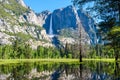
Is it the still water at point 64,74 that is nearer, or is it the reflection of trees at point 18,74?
the reflection of trees at point 18,74

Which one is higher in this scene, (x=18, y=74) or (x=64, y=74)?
(x=18, y=74)

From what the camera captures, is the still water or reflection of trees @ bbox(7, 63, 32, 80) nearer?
reflection of trees @ bbox(7, 63, 32, 80)

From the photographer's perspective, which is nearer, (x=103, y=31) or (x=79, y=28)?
(x=103, y=31)

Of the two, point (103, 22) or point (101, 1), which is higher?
point (101, 1)

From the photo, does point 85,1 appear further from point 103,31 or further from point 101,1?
point 103,31

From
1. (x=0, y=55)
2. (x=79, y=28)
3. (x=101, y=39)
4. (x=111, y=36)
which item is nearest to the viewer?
(x=111, y=36)

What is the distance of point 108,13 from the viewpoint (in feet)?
56.7

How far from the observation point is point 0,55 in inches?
7677

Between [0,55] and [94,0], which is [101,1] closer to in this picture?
[94,0]

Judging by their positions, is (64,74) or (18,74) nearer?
(18,74)

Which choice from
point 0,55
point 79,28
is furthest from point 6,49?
point 79,28

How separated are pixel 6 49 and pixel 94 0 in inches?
7251

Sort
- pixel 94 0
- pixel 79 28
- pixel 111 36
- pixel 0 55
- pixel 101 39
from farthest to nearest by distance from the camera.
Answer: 1. pixel 0 55
2. pixel 79 28
3. pixel 101 39
4. pixel 94 0
5. pixel 111 36

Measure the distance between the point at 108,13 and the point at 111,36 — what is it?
5.98ft
